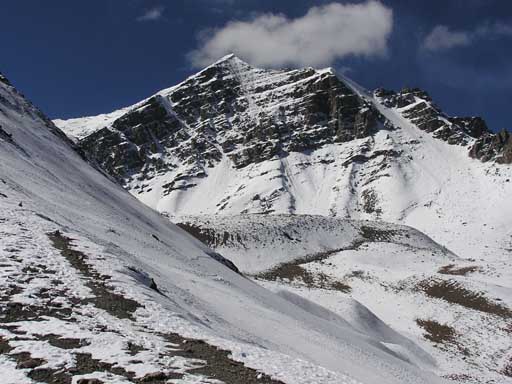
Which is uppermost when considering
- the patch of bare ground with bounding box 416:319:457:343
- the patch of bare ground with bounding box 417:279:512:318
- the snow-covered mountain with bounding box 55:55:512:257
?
the snow-covered mountain with bounding box 55:55:512:257

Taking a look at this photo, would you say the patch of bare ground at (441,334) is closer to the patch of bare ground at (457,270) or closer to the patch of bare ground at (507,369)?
the patch of bare ground at (507,369)

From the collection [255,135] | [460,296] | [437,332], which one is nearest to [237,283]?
[437,332]

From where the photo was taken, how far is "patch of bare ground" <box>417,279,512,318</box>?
39.6m

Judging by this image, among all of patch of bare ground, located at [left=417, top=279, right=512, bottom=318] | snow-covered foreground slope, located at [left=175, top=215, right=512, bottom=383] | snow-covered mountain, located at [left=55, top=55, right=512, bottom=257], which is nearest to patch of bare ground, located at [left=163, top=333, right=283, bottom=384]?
snow-covered foreground slope, located at [left=175, top=215, right=512, bottom=383]

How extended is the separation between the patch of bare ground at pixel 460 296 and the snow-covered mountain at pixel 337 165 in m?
50.4

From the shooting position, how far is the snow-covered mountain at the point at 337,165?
123 m

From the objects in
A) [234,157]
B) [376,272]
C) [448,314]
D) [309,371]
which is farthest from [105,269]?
[234,157]

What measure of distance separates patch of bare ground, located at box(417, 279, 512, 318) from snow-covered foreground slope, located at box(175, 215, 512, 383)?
0.08 m

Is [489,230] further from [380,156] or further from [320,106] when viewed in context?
[320,106]

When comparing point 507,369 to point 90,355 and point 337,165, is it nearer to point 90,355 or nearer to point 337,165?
point 90,355

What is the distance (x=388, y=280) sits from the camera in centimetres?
5000

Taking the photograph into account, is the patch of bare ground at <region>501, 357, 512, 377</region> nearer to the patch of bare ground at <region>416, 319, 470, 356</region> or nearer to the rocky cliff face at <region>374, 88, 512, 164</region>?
the patch of bare ground at <region>416, 319, 470, 356</region>

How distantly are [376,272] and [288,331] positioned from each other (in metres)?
34.8

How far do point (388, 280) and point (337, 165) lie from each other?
361 feet
